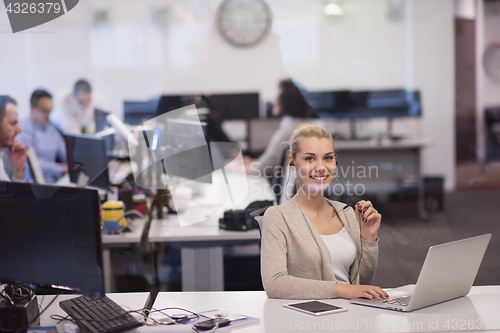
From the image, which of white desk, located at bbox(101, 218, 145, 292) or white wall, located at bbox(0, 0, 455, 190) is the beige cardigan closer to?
white desk, located at bbox(101, 218, 145, 292)

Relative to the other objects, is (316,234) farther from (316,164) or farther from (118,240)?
(118,240)

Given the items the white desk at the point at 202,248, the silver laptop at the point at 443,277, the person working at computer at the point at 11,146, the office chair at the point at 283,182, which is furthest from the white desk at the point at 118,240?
the silver laptop at the point at 443,277

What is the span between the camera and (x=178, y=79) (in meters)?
6.07

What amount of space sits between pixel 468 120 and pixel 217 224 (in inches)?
179

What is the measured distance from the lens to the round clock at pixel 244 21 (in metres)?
5.79

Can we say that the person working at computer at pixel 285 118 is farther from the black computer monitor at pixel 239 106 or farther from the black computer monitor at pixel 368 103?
the black computer monitor at pixel 368 103

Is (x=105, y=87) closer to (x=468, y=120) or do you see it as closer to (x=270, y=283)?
(x=468, y=120)

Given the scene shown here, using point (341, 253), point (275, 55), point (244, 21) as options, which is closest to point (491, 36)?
point (275, 55)

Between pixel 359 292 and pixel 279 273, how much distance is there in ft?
0.81

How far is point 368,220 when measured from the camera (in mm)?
1571

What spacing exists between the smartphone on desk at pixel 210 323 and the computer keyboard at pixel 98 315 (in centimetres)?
17

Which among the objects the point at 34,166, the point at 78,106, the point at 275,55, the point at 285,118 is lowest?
the point at 34,166

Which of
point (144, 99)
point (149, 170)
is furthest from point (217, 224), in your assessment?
point (144, 99)

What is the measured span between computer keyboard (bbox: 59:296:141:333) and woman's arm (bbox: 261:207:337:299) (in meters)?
0.43
